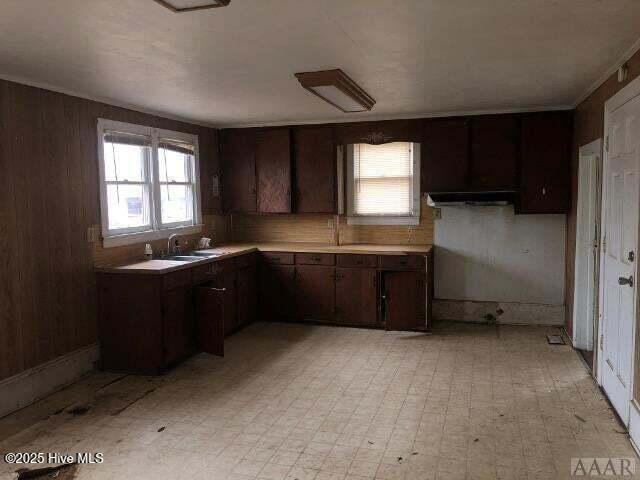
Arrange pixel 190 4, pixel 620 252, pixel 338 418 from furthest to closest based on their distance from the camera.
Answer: pixel 338 418 < pixel 620 252 < pixel 190 4

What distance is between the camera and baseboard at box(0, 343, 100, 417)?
3516 millimetres

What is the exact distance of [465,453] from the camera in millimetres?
2893

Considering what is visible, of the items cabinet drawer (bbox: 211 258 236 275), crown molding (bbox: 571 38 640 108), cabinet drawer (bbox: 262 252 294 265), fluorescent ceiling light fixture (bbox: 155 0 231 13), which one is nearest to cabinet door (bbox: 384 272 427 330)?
cabinet drawer (bbox: 262 252 294 265)

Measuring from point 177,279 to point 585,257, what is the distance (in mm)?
3667

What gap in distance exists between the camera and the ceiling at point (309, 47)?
2.37 m

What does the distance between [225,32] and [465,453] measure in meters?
2.67

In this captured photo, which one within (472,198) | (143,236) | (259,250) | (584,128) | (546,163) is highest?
(584,128)

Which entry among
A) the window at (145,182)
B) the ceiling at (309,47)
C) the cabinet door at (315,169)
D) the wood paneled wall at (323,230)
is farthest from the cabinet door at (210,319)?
the wood paneled wall at (323,230)

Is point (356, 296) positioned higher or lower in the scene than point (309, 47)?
lower

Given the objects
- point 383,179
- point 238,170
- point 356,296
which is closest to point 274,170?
point 238,170

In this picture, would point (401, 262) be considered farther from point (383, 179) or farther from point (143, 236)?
point (143, 236)

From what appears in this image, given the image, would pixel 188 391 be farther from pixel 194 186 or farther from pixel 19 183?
pixel 194 186

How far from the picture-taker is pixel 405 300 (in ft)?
17.6

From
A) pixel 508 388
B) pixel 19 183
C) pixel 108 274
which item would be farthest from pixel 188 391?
pixel 508 388
